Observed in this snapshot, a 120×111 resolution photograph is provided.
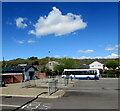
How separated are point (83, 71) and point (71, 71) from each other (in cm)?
303

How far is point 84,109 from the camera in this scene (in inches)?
357

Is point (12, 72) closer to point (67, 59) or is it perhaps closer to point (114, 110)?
point (114, 110)

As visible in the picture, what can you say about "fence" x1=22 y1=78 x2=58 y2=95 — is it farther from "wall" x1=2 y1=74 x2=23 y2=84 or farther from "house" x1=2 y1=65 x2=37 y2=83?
"house" x1=2 y1=65 x2=37 y2=83

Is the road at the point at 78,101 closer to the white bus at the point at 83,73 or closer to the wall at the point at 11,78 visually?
the wall at the point at 11,78

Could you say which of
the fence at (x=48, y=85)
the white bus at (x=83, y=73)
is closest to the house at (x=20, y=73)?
the fence at (x=48, y=85)

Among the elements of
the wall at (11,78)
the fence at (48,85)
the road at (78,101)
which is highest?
the wall at (11,78)

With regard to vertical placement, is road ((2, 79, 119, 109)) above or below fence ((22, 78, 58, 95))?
below

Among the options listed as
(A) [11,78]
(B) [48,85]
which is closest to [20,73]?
(A) [11,78]

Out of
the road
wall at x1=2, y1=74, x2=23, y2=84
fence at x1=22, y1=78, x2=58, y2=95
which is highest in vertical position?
wall at x1=2, y1=74, x2=23, y2=84

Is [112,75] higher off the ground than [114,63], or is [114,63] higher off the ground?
[114,63]

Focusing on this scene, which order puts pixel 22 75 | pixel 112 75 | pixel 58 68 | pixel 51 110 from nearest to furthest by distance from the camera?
1. pixel 51 110
2. pixel 22 75
3. pixel 112 75
4. pixel 58 68

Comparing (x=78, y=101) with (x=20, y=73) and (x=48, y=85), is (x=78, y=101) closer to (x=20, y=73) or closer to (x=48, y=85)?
Result: (x=48, y=85)

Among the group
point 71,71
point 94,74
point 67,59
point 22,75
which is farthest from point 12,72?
point 67,59

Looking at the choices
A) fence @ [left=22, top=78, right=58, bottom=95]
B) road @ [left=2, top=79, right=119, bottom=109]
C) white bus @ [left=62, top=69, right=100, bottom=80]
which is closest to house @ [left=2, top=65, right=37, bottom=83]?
fence @ [left=22, top=78, right=58, bottom=95]
